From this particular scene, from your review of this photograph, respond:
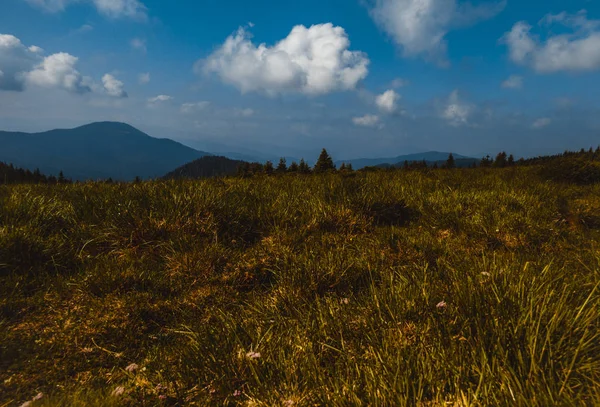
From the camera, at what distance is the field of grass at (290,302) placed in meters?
1.96

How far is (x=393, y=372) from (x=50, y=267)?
168 inches

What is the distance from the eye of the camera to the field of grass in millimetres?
1957

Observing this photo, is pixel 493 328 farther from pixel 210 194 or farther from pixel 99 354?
pixel 210 194

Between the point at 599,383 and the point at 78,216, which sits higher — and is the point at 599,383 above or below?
below

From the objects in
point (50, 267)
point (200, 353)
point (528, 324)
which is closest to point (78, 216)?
point (50, 267)

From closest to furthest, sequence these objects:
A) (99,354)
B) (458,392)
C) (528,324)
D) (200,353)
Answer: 1. (458,392)
2. (528,324)
3. (200,353)
4. (99,354)

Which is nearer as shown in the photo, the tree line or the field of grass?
the field of grass

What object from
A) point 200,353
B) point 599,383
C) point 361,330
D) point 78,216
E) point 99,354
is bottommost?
point 99,354

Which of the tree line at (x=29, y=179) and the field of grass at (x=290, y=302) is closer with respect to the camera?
the field of grass at (x=290, y=302)

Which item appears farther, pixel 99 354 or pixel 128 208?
pixel 128 208

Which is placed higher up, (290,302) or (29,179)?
(29,179)

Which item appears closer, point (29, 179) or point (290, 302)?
point (290, 302)

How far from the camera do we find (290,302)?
3.20 meters

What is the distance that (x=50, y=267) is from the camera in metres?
3.91
